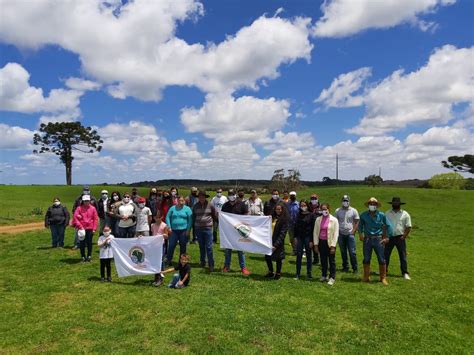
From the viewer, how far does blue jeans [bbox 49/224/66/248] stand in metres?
15.7

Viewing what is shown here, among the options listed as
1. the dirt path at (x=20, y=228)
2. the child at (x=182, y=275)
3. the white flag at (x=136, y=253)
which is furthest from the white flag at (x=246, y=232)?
the dirt path at (x=20, y=228)

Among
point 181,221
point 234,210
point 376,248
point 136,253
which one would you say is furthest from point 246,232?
point 376,248

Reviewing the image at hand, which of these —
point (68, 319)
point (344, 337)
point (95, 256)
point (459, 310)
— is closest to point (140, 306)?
point (68, 319)

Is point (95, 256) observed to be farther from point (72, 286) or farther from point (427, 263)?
point (427, 263)

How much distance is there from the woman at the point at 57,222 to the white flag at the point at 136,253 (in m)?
6.33

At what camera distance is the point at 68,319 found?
304 inches

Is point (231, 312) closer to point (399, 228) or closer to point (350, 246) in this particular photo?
point (350, 246)

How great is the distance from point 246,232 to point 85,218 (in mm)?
5587

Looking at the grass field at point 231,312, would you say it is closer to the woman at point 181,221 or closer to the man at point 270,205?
the woman at point 181,221

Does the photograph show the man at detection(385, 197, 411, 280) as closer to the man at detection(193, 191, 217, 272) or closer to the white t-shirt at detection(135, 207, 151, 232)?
the man at detection(193, 191, 217, 272)

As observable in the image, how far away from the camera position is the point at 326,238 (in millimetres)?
10742

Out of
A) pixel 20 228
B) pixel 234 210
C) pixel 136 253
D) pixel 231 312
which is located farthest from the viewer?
pixel 20 228

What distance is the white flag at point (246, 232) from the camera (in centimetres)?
1147

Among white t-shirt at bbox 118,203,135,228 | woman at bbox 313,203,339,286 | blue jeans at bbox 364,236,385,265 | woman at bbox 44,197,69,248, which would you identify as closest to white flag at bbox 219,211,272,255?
woman at bbox 313,203,339,286
